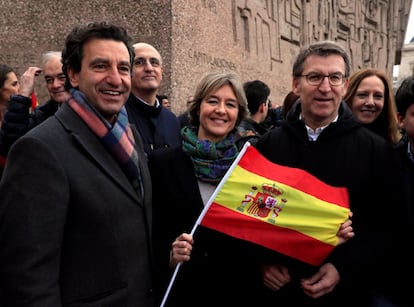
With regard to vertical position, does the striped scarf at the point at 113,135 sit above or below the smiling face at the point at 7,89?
below

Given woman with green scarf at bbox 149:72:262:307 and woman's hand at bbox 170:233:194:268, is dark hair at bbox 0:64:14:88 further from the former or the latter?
woman's hand at bbox 170:233:194:268

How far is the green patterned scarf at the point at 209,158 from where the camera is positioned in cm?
199

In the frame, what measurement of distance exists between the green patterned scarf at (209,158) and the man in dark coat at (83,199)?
11.3 inches

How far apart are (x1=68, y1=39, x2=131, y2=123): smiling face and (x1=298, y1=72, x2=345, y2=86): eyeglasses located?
30.6 inches

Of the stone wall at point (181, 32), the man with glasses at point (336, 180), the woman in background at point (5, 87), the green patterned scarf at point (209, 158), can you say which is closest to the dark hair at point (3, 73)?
the woman in background at point (5, 87)

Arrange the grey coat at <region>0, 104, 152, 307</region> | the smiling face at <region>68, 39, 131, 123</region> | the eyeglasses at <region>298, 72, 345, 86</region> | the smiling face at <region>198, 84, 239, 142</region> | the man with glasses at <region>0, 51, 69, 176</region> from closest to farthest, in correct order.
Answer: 1. the grey coat at <region>0, 104, 152, 307</region>
2. the smiling face at <region>68, 39, 131, 123</region>
3. the eyeglasses at <region>298, 72, 345, 86</region>
4. the smiling face at <region>198, 84, 239, 142</region>
5. the man with glasses at <region>0, 51, 69, 176</region>

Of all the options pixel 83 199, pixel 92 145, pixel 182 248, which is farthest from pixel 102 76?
pixel 182 248

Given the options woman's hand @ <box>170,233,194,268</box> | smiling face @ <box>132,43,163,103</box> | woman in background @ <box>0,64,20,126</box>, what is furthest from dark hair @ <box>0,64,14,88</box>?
woman's hand @ <box>170,233,194,268</box>

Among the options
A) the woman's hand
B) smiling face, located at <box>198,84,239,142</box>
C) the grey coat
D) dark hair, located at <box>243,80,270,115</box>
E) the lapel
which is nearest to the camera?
the grey coat

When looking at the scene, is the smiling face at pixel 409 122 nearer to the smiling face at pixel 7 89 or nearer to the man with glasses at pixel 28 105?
the man with glasses at pixel 28 105

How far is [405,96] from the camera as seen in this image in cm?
216

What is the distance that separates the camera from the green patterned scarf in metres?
1.99

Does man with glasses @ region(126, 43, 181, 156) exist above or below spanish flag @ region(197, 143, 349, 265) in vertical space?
above

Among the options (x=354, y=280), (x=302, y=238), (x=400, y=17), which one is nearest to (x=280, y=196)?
(x=302, y=238)
